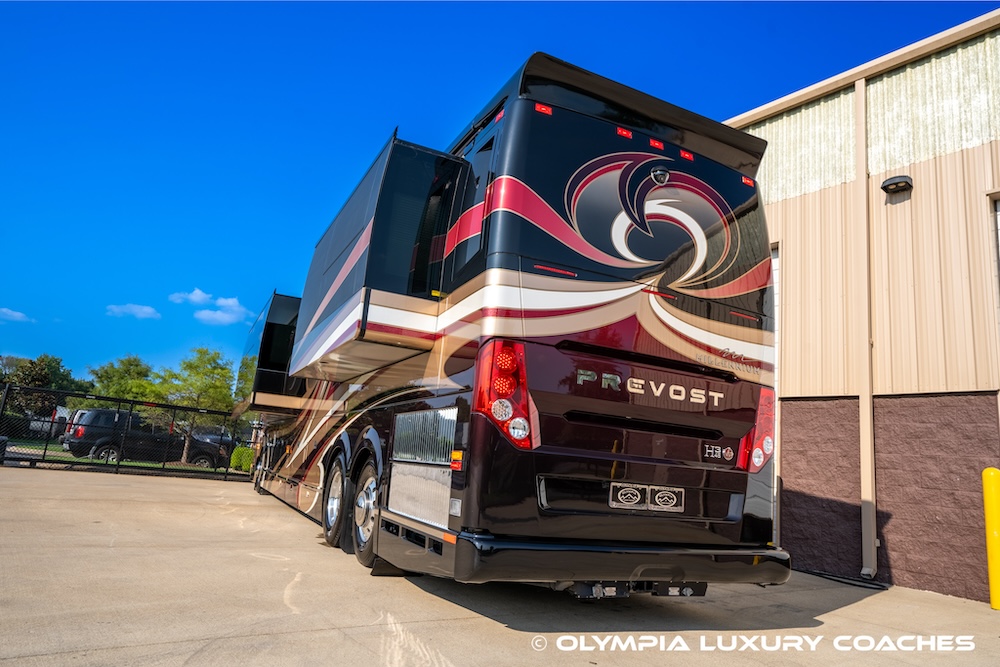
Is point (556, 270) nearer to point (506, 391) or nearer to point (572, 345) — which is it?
point (572, 345)

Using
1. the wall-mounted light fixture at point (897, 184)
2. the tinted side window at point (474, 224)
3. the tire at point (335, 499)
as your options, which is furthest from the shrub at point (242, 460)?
the wall-mounted light fixture at point (897, 184)

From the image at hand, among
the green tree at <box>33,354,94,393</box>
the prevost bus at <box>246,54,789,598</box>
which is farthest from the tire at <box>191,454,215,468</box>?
the green tree at <box>33,354,94,393</box>

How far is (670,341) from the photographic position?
13.5ft

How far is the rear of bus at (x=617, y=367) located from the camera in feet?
11.6

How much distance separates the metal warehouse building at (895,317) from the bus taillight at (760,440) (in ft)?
12.8

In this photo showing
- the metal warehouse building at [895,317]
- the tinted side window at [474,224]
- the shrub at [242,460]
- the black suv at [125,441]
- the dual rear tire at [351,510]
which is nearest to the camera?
the tinted side window at [474,224]

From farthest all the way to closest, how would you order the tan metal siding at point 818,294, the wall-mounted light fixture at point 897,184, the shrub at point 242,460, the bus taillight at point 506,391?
the shrub at point 242,460
the tan metal siding at point 818,294
the wall-mounted light fixture at point 897,184
the bus taillight at point 506,391

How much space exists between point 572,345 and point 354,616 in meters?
2.00

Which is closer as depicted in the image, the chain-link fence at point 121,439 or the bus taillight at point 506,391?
the bus taillight at point 506,391

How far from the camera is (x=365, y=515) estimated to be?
5391 millimetres

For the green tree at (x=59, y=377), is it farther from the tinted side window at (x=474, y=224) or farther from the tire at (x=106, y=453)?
the tinted side window at (x=474, y=224)

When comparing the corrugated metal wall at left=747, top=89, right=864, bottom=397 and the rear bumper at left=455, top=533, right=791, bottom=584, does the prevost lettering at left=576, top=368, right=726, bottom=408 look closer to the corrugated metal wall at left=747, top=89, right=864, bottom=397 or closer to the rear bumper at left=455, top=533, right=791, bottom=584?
the rear bumper at left=455, top=533, right=791, bottom=584

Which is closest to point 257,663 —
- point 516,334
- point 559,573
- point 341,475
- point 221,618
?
point 221,618

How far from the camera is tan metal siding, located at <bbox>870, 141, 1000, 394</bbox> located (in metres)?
7.05
